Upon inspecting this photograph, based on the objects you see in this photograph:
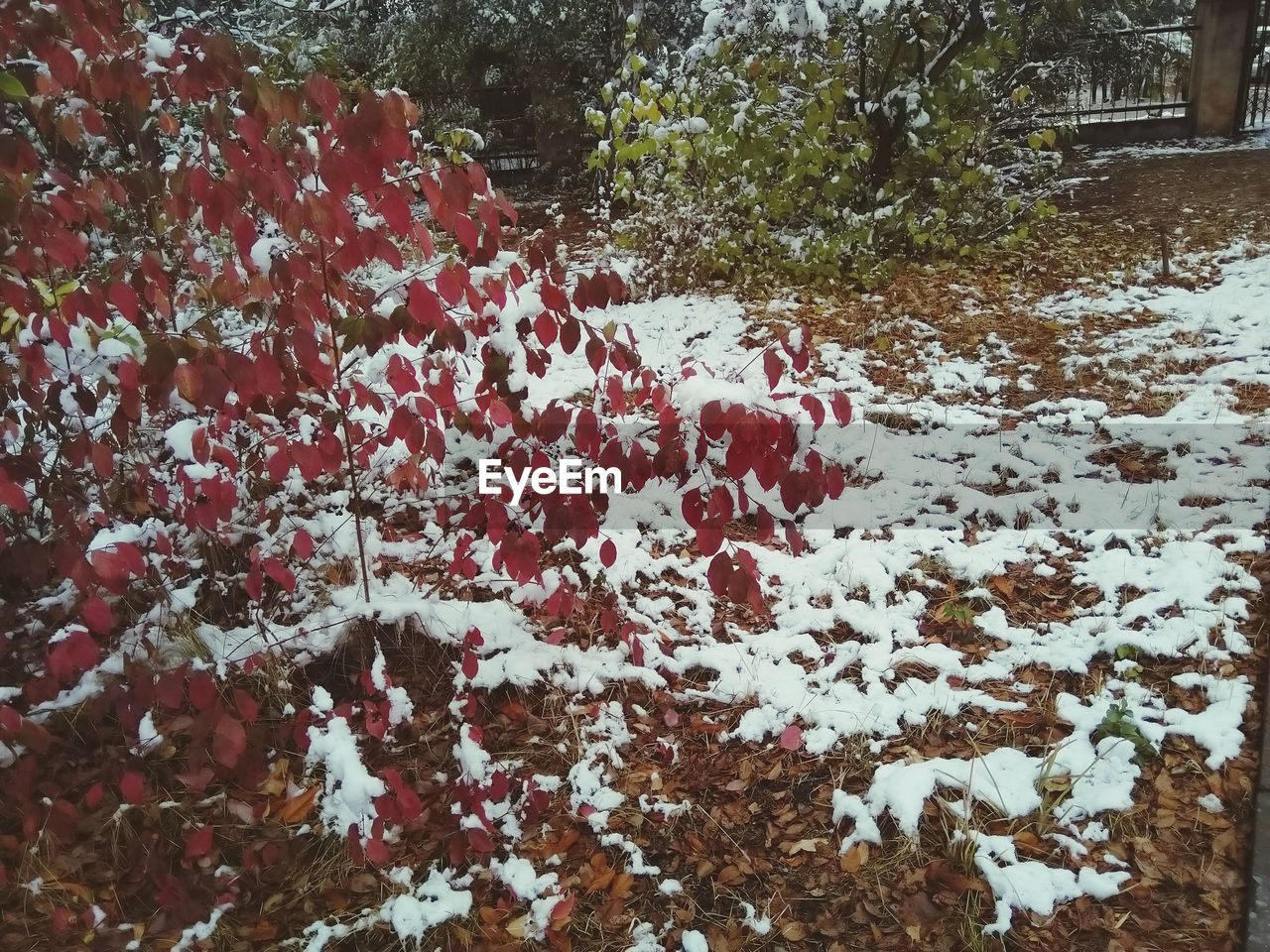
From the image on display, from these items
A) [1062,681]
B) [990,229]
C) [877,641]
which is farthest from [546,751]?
[990,229]

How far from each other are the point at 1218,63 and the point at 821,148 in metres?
8.20

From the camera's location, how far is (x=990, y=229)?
21.8 ft

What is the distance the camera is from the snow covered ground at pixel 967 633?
7.02ft

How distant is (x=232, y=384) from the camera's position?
1817mm

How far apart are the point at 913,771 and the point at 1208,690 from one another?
95 cm

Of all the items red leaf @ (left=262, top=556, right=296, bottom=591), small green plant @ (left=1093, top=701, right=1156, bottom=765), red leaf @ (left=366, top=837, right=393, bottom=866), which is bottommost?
small green plant @ (left=1093, top=701, right=1156, bottom=765)

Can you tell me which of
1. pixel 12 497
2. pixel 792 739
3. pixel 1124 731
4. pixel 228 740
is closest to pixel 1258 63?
pixel 1124 731

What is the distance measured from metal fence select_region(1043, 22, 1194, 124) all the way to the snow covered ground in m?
8.53

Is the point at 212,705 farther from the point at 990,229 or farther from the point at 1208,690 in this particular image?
the point at 990,229

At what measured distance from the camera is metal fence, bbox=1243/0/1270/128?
33.3 ft

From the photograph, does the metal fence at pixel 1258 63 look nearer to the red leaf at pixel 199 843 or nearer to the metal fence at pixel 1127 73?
the metal fence at pixel 1127 73

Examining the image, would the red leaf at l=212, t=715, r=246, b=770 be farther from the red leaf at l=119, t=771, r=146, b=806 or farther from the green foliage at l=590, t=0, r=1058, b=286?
the green foliage at l=590, t=0, r=1058, b=286

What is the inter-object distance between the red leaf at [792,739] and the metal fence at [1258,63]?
11827 millimetres

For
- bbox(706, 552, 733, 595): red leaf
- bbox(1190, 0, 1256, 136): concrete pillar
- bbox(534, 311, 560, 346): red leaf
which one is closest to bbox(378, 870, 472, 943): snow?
bbox(706, 552, 733, 595): red leaf
